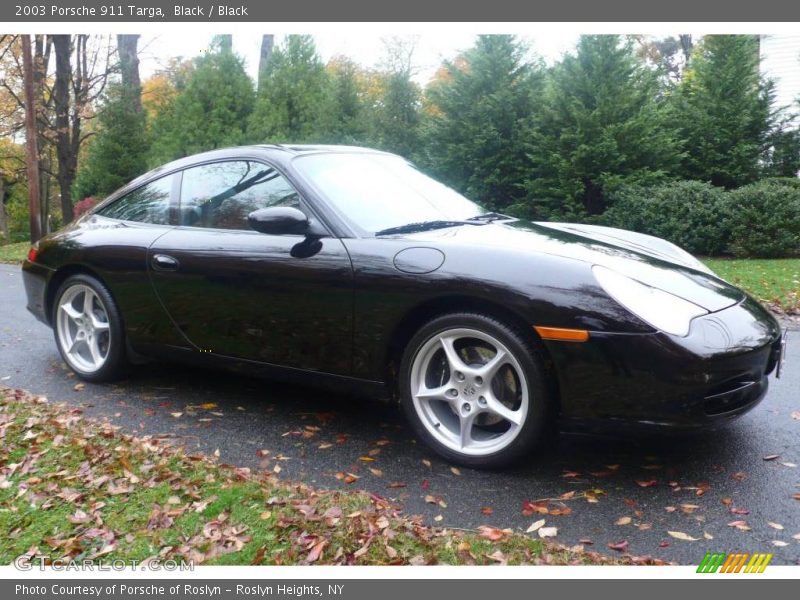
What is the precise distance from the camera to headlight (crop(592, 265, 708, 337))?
9.57 feet

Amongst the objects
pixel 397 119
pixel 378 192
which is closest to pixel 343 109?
pixel 397 119

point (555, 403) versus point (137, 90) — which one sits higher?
point (137, 90)

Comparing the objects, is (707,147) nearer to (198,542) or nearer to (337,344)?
(337,344)

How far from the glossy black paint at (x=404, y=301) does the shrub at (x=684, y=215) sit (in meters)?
8.17

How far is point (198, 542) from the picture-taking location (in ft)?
8.73

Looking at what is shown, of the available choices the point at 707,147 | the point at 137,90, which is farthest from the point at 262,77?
the point at 707,147

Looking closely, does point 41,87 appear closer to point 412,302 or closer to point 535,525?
point 412,302

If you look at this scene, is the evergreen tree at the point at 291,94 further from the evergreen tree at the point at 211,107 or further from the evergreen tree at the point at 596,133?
the evergreen tree at the point at 596,133

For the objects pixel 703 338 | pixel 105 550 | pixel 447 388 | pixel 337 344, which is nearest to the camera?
pixel 105 550

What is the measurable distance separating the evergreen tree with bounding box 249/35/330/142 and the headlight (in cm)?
1402

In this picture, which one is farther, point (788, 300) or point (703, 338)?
point (788, 300)

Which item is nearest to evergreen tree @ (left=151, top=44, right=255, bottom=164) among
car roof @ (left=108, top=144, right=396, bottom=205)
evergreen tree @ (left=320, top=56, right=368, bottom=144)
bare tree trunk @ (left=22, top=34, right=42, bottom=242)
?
evergreen tree @ (left=320, top=56, right=368, bottom=144)

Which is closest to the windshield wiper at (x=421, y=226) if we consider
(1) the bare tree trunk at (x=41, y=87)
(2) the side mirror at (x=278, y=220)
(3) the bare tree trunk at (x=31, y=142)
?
(2) the side mirror at (x=278, y=220)

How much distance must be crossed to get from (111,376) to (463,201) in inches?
102
